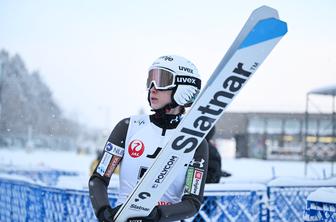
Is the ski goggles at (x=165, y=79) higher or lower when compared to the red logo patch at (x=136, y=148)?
higher

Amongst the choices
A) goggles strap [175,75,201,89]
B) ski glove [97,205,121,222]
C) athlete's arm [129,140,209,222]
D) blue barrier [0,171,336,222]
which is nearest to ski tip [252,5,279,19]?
goggles strap [175,75,201,89]

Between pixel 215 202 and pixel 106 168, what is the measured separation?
129 inches

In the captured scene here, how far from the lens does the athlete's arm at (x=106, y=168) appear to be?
2836 millimetres

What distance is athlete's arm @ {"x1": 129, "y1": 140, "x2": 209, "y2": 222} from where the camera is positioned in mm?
2717

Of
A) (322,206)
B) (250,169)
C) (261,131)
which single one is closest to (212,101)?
(322,206)

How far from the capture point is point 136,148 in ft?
9.98

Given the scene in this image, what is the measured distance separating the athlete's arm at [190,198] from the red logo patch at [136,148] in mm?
314

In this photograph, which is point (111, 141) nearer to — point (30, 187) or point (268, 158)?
point (30, 187)

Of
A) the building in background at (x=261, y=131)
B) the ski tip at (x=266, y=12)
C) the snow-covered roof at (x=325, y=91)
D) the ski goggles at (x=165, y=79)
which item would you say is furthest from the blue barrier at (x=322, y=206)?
the building in background at (x=261, y=131)

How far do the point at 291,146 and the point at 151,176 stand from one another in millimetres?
31439

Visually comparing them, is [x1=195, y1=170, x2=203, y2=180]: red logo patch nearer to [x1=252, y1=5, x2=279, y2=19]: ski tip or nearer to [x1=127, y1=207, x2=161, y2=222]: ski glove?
[x1=127, y1=207, x2=161, y2=222]: ski glove

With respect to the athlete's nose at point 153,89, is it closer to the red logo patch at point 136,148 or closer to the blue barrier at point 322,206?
the red logo patch at point 136,148

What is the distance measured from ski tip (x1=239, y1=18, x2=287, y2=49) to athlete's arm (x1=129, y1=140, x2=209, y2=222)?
89 centimetres

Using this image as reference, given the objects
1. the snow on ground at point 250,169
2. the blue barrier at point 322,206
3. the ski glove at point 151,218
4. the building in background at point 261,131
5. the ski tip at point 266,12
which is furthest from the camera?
the building in background at point 261,131
